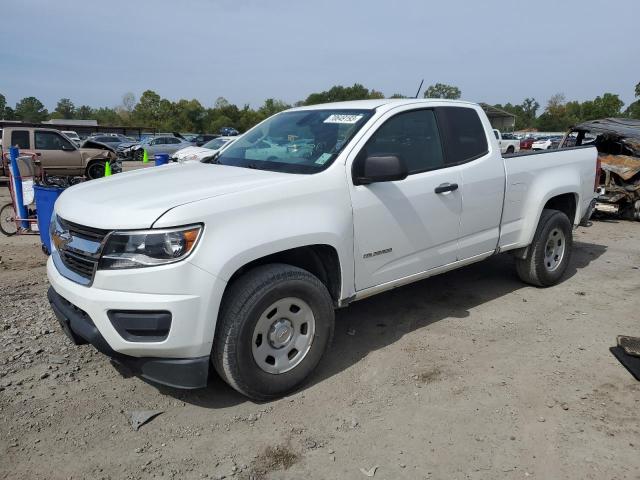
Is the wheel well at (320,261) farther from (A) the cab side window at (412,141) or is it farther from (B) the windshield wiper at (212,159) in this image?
(B) the windshield wiper at (212,159)

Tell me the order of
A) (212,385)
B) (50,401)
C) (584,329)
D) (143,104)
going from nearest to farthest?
(50,401) < (212,385) < (584,329) < (143,104)

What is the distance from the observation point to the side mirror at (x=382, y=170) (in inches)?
133

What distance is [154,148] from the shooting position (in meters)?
29.7

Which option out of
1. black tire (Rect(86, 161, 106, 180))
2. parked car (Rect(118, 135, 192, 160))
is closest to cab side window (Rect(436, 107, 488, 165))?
black tire (Rect(86, 161, 106, 180))

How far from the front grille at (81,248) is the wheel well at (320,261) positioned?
105 cm

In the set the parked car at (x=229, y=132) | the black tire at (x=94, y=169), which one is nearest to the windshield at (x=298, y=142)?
the black tire at (x=94, y=169)

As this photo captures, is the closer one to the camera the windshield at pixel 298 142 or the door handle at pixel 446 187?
the windshield at pixel 298 142

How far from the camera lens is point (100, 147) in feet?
55.7

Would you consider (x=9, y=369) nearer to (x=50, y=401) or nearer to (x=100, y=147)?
(x=50, y=401)

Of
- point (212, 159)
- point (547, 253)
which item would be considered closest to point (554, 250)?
point (547, 253)

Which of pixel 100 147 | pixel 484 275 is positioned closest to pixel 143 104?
pixel 100 147

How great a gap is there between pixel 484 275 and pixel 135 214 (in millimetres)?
4386

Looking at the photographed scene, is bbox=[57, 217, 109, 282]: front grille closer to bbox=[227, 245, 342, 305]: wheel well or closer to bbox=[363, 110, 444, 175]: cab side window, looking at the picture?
bbox=[227, 245, 342, 305]: wheel well

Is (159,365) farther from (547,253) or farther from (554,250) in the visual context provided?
(554,250)
